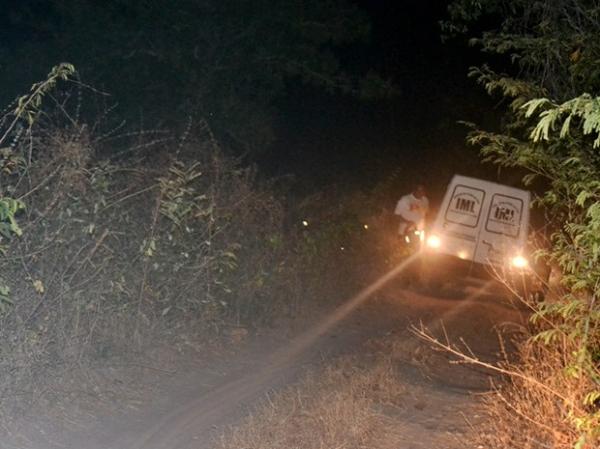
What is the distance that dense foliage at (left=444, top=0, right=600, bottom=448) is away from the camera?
622 centimetres

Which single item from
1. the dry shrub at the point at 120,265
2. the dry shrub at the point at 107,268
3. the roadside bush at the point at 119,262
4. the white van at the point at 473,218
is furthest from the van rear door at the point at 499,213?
the dry shrub at the point at 107,268

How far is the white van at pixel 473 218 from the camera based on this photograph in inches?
684

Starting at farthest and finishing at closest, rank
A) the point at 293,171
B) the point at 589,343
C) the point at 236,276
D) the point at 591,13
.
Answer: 1. the point at 293,171
2. the point at 236,276
3. the point at 591,13
4. the point at 589,343

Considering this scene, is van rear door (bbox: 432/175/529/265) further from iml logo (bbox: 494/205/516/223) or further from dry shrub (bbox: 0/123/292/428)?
dry shrub (bbox: 0/123/292/428)

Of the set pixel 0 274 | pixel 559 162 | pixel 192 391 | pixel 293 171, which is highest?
pixel 293 171

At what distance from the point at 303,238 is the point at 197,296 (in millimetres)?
4831

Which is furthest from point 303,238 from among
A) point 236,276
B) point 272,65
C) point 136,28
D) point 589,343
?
point 589,343

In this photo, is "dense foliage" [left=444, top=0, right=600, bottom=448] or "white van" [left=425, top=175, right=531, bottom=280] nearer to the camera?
"dense foliage" [left=444, top=0, right=600, bottom=448]

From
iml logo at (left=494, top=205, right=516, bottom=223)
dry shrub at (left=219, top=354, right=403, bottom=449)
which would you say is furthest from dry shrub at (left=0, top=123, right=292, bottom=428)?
iml logo at (left=494, top=205, right=516, bottom=223)

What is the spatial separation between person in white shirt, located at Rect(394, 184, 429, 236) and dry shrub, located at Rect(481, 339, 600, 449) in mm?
11486

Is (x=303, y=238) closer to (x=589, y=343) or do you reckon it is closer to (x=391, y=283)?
(x=391, y=283)

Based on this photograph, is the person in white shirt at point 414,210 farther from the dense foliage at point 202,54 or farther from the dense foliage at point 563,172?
the dense foliage at point 563,172

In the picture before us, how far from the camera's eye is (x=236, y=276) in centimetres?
1329

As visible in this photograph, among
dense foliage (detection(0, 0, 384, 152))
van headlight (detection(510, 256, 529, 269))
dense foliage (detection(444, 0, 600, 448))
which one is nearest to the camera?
dense foliage (detection(444, 0, 600, 448))
